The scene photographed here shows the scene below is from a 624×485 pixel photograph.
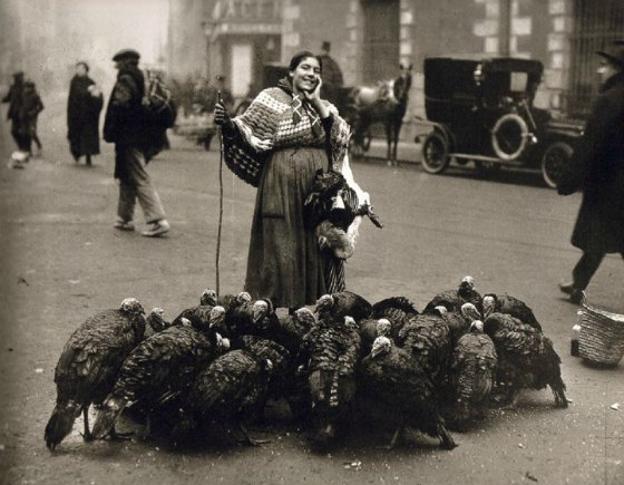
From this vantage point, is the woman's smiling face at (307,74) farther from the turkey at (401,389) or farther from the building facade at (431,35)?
the building facade at (431,35)

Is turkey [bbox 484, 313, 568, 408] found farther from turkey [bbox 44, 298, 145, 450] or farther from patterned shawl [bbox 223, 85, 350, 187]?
turkey [bbox 44, 298, 145, 450]

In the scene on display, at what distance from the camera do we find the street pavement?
4.24 meters

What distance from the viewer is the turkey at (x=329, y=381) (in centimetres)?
→ 434

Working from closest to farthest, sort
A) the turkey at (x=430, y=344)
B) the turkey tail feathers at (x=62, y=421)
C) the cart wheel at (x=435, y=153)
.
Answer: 1. the turkey tail feathers at (x=62, y=421)
2. the turkey at (x=430, y=344)
3. the cart wheel at (x=435, y=153)

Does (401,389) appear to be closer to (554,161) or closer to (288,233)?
(288,233)

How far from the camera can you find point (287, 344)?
498 centimetres

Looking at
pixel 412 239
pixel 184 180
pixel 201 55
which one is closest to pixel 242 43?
pixel 201 55

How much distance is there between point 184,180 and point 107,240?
19.4 ft

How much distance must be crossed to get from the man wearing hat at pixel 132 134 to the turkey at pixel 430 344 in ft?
19.1

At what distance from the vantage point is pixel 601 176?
290 inches

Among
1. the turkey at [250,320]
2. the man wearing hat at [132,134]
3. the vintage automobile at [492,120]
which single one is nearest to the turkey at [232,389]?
the turkey at [250,320]

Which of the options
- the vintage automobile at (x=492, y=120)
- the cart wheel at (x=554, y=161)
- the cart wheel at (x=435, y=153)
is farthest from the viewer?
the cart wheel at (x=435, y=153)

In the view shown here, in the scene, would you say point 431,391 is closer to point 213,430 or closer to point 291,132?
point 213,430

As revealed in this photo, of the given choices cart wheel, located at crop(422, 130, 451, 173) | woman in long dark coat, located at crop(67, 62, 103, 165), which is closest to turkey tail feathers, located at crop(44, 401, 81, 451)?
cart wheel, located at crop(422, 130, 451, 173)
